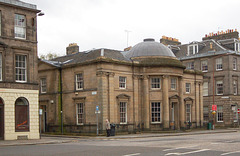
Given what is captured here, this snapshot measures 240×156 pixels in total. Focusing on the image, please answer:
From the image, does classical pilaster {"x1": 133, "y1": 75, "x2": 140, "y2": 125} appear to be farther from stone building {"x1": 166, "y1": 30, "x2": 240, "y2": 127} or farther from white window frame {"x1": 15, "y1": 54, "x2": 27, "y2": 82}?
stone building {"x1": 166, "y1": 30, "x2": 240, "y2": 127}

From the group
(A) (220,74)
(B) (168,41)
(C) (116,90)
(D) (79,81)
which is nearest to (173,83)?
(C) (116,90)

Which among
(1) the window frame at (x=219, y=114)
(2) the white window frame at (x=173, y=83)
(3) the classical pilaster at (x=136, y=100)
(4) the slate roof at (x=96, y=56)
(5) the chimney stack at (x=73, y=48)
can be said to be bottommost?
(1) the window frame at (x=219, y=114)

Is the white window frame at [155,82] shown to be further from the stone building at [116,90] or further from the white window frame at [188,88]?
the white window frame at [188,88]

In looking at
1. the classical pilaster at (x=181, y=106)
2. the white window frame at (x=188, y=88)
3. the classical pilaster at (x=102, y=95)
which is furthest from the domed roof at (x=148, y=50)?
the classical pilaster at (x=102, y=95)

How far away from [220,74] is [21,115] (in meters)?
37.0

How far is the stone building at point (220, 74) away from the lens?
5972 cm

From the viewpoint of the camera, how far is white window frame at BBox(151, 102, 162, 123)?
43.7 meters

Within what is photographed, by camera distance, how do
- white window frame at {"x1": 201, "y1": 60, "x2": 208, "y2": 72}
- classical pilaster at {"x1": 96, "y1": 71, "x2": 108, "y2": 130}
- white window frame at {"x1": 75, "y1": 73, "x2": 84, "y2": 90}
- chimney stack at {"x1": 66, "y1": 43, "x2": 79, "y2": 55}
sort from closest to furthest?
classical pilaster at {"x1": 96, "y1": 71, "x2": 108, "y2": 130} → white window frame at {"x1": 75, "y1": 73, "x2": 84, "y2": 90} → chimney stack at {"x1": 66, "y1": 43, "x2": 79, "y2": 55} → white window frame at {"x1": 201, "y1": 60, "x2": 208, "y2": 72}

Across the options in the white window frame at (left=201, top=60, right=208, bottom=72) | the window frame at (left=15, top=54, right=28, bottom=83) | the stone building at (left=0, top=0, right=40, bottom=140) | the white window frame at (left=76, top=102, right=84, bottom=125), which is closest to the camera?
the stone building at (left=0, top=0, right=40, bottom=140)

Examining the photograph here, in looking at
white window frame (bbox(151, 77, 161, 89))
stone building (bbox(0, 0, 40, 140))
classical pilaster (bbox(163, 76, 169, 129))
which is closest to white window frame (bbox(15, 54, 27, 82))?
stone building (bbox(0, 0, 40, 140))

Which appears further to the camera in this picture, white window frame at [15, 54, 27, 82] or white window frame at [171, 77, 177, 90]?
white window frame at [171, 77, 177, 90]

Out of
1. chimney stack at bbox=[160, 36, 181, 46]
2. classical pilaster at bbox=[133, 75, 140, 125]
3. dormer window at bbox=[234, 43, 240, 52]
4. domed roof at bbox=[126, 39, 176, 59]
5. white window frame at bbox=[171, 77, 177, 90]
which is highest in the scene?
chimney stack at bbox=[160, 36, 181, 46]

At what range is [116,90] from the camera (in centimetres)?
4094

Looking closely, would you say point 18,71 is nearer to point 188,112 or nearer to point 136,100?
point 136,100
